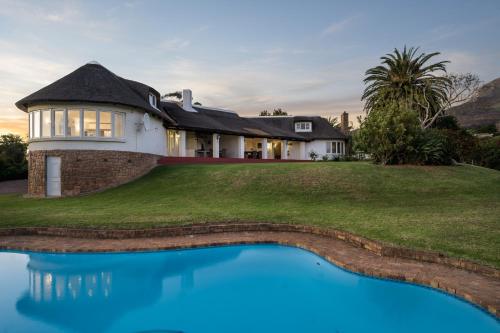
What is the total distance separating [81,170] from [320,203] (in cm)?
1488

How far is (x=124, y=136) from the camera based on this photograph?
20656mm

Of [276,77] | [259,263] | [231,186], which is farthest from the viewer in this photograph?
[276,77]

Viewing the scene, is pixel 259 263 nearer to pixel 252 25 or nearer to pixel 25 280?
pixel 25 280

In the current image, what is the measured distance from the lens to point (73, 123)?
1955cm

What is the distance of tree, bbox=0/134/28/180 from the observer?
104 ft

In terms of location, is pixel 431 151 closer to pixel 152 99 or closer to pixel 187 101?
pixel 152 99

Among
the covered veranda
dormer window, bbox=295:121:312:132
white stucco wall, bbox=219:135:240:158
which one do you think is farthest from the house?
dormer window, bbox=295:121:312:132

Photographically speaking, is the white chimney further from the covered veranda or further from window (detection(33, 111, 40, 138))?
window (detection(33, 111, 40, 138))

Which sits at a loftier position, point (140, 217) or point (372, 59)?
point (372, 59)

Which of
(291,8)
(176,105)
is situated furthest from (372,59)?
(176,105)

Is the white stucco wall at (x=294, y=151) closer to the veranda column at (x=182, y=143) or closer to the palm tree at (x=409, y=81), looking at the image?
the palm tree at (x=409, y=81)

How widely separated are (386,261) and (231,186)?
11228 millimetres

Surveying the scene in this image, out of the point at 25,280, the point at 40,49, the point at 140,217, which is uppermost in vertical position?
the point at 40,49

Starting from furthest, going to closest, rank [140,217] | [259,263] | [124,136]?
[124,136], [140,217], [259,263]
